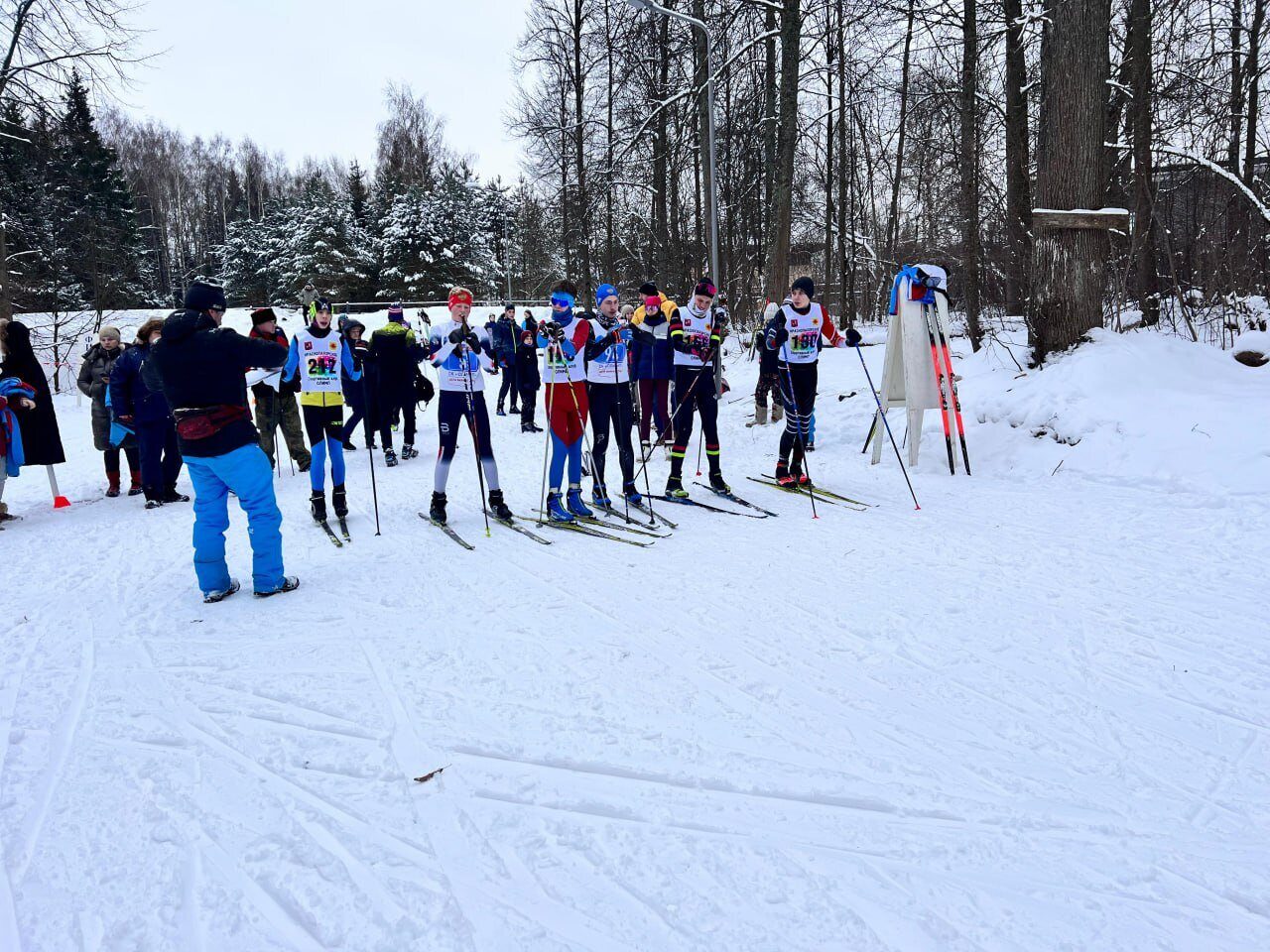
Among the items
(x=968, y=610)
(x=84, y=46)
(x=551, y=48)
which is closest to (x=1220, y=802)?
(x=968, y=610)

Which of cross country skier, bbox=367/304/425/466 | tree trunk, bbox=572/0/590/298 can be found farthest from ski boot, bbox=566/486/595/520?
tree trunk, bbox=572/0/590/298

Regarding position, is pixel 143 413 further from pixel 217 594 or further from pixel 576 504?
pixel 576 504

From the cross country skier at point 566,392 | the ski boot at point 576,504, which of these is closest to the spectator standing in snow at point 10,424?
the cross country skier at point 566,392

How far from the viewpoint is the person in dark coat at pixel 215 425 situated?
15.6 ft

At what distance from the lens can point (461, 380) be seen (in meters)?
6.67

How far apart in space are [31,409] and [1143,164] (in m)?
15.2

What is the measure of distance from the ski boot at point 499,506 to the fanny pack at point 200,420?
2485 mm

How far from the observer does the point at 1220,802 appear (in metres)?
2.53

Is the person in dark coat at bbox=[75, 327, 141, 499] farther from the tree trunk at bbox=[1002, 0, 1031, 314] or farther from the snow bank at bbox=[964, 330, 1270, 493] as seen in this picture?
the tree trunk at bbox=[1002, 0, 1031, 314]

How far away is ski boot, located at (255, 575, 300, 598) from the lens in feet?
16.5

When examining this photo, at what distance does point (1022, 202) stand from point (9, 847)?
13.7 m

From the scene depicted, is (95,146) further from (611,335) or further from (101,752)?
(101,752)

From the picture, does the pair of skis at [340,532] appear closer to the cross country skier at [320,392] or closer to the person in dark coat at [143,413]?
the cross country skier at [320,392]

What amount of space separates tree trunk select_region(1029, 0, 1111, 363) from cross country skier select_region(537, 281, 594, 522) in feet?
18.2
